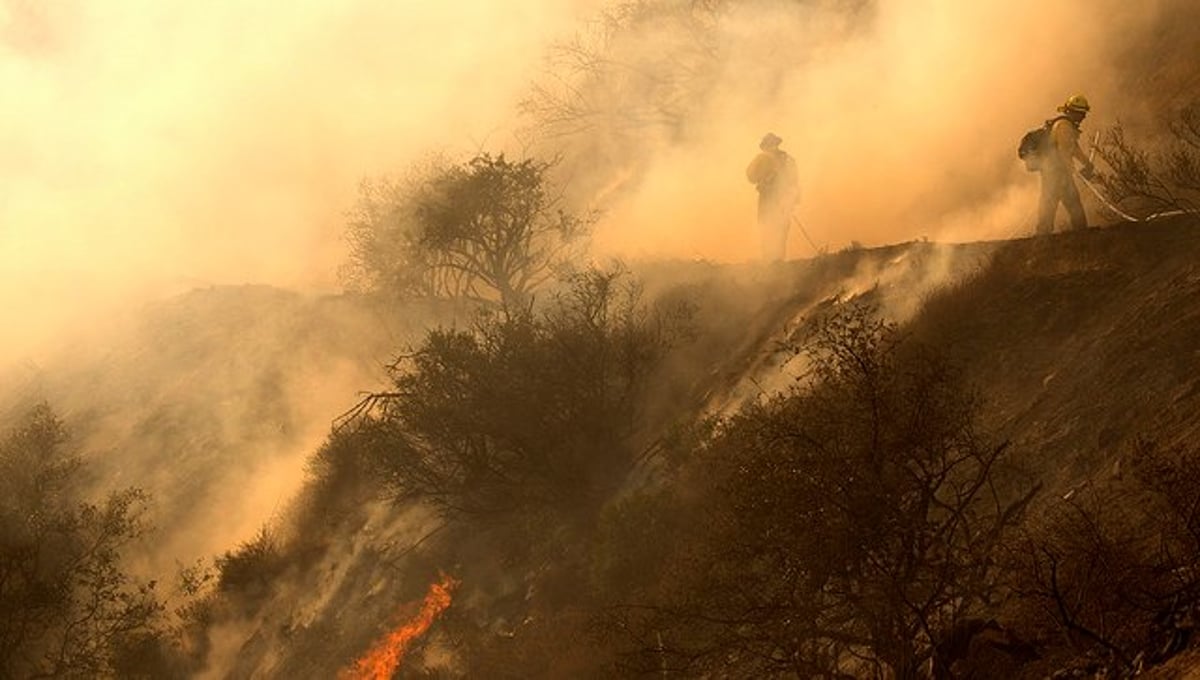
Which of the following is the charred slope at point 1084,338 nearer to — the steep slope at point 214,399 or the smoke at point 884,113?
the smoke at point 884,113

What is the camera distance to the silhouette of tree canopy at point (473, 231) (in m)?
22.2

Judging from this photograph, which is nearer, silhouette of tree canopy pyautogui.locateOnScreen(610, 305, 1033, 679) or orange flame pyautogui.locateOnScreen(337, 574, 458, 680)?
silhouette of tree canopy pyautogui.locateOnScreen(610, 305, 1033, 679)

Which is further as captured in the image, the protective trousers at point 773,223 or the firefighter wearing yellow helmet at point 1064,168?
the protective trousers at point 773,223

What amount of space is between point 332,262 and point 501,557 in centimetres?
2338

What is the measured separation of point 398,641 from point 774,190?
8.43 metres

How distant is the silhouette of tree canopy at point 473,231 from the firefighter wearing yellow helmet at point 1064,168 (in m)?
10.2

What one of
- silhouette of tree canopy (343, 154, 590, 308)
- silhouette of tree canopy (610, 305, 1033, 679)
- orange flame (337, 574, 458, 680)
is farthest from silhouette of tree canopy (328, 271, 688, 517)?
silhouette of tree canopy (610, 305, 1033, 679)

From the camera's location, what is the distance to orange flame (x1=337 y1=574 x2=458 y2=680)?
18.1 m

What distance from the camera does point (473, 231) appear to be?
72.8 feet

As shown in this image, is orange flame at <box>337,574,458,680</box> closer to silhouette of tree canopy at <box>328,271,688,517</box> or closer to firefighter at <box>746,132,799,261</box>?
silhouette of tree canopy at <box>328,271,688,517</box>

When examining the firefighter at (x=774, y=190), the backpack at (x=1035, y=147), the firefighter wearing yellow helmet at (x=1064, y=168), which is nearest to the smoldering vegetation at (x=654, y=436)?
the firefighter wearing yellow helmet at (x=1064, y=168)

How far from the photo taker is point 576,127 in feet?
106

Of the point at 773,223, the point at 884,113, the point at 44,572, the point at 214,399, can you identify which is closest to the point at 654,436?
the point at 773,223

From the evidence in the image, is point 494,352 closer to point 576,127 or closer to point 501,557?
point 501,557
